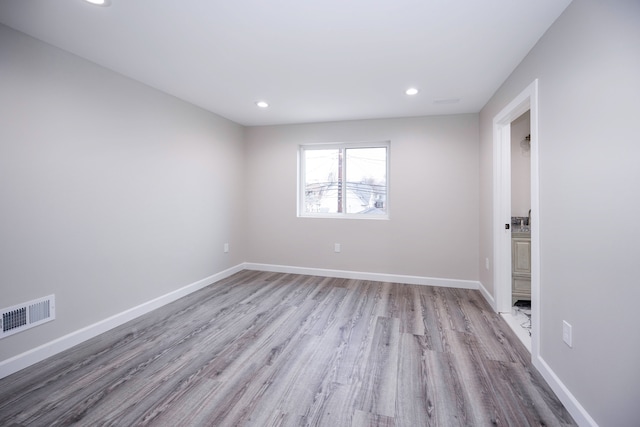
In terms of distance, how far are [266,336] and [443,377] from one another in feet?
4.62

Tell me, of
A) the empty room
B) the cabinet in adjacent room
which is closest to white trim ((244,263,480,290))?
the empty room

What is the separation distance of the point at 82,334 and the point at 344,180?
343 cm

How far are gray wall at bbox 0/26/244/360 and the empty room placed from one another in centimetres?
1

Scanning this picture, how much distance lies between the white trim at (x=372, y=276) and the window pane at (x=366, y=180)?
91 cm

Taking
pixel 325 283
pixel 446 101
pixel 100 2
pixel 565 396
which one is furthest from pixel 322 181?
pixel 565 396

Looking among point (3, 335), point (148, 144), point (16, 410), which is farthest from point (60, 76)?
point (16, 410)

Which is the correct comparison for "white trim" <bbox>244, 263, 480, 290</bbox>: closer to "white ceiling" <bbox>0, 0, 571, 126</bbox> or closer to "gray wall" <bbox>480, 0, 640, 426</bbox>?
"gray wall" <bbox>480, 0, 640, 426</bbox>

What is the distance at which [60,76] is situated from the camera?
224cm

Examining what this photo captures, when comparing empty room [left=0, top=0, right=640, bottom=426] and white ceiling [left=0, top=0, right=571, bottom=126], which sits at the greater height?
white ceiling [left=0, top=0, right=571, bottom=126]

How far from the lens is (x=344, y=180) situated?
4457mm

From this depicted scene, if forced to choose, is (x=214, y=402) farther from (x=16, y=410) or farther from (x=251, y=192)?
(x=251, y=192)

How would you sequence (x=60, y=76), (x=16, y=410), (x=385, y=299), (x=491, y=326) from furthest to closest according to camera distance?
(x=385, y=299), (x=491, y=326), (x=60, y=76), (x=16, y=410)

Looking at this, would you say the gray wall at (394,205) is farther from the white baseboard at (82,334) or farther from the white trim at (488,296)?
the white baseboard at (82,334)

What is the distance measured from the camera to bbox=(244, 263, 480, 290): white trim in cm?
390
